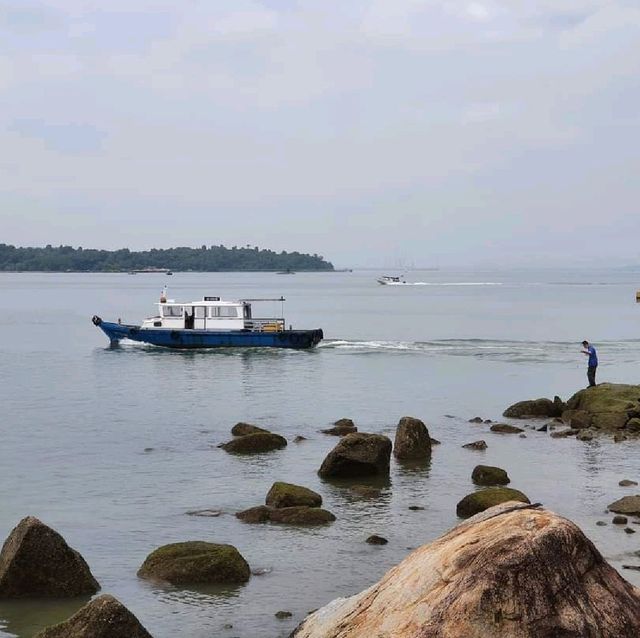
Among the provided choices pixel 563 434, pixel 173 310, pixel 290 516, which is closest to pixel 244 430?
pixel 563 434

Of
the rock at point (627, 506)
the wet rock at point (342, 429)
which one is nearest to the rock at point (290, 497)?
the rock at point (627, 506)

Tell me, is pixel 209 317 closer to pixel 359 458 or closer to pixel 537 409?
pixel 537 409

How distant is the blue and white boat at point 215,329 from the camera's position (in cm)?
6341

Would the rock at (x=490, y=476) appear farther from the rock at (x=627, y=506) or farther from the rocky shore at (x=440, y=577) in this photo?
the rock at (x=627, y=506)

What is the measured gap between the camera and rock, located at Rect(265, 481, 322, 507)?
22.5 meters

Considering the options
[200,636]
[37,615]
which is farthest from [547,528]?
[37,615]

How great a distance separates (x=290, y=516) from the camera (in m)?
21.5

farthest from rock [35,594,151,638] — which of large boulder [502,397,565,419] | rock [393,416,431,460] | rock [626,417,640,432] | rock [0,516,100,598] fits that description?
large boulder [502,397,565,419]

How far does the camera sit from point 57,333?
8925cm

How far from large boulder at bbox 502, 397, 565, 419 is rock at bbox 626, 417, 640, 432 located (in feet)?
14.5

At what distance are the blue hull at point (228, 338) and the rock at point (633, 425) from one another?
33828 millimetres

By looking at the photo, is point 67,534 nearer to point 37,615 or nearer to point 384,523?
point 37,615

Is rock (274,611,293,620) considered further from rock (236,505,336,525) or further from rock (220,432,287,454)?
rock (220,432,287,454)

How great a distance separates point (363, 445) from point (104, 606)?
13.7 m
